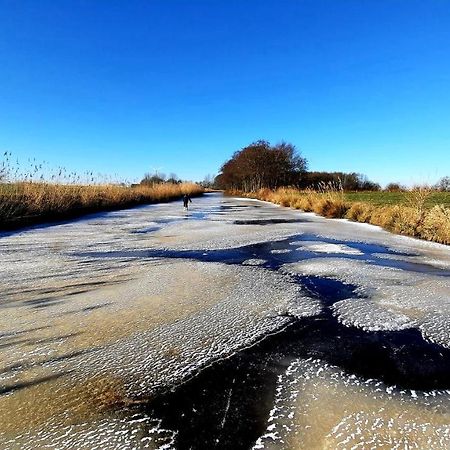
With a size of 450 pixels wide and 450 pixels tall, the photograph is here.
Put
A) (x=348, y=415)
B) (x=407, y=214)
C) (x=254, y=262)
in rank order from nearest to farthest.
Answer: (x=348, y=415) < (x=254, y=262) < (x=407, y=214)

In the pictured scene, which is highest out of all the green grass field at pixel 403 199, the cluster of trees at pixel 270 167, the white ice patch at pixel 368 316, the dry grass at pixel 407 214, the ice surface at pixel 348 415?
the cluster of trees at pixel 270 167

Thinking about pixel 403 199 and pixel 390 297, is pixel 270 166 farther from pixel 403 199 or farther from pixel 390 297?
pixel 390 297

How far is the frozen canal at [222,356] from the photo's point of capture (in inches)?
46.8

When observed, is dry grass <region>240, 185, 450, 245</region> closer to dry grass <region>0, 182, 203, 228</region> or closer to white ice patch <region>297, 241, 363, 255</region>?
white ice patch <region>297, 241, 363, 255</region>

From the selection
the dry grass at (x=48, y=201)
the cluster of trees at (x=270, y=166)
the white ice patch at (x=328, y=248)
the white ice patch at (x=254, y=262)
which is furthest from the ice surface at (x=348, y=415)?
the cluster of trees at (x=270, y=166)

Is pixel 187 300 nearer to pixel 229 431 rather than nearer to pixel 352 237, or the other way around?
pixel 229 431

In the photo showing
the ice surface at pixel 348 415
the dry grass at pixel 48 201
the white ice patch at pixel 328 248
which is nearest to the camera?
the ice surface at pixel 348 415

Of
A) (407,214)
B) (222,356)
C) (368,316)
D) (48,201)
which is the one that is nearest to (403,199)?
(407,214)

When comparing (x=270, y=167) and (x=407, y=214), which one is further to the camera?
(x=270, y=167)

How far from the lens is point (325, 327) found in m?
2.09

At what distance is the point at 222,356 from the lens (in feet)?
5.57

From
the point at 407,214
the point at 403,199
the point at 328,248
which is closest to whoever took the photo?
the point at 328,248

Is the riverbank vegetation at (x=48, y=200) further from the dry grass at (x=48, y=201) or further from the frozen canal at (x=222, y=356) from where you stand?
the frozen canal at (x=222, y=356)

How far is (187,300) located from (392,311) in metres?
1.48
